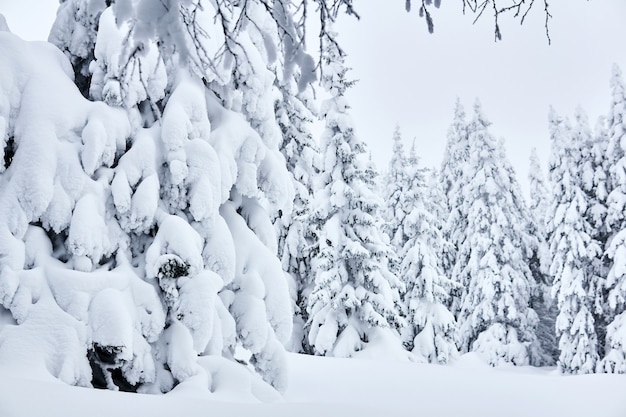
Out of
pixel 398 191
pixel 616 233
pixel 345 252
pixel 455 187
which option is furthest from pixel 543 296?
pixel 345 252

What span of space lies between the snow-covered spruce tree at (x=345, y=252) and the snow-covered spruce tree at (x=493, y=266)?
378 inches

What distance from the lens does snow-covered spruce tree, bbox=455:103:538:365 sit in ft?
80.8

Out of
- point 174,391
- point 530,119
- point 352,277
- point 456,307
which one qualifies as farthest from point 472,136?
point 530,119

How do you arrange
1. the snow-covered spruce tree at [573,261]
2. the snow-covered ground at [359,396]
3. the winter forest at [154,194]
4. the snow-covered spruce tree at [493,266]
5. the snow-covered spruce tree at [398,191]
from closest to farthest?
the winter forest at [154,194]
the snow-covered ground at [359,396]
the snow-covered spruce tree at [573,261]
the snow-covered spruce tree at [398,191]
the snow-covered spruce tree at [493,266]

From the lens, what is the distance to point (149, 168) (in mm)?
6332

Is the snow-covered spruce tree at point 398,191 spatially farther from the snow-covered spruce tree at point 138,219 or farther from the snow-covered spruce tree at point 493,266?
the snow-covered spruce tree at point 138,219

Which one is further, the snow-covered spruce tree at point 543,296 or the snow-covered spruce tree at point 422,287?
the snow-covered spruce tree at point 543,296

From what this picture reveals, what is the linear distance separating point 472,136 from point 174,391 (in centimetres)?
2419

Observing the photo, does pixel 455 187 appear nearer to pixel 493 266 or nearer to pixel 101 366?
pixel 493 266

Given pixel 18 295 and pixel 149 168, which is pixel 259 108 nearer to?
pixel 149 168

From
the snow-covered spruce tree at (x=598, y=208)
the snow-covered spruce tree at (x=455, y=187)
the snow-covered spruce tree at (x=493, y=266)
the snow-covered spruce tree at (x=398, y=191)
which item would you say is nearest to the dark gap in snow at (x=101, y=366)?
the snow-covered spruce tree at (x=398, y=191)

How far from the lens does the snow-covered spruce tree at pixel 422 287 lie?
1908 centimetres

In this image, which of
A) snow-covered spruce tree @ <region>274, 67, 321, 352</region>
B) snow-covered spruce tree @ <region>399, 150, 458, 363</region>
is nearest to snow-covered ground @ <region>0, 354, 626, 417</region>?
snow-covered spruce tree @ <region>274, 67, 321, 352</region>

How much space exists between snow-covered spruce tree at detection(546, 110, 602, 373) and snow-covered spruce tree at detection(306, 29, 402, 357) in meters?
9.37
